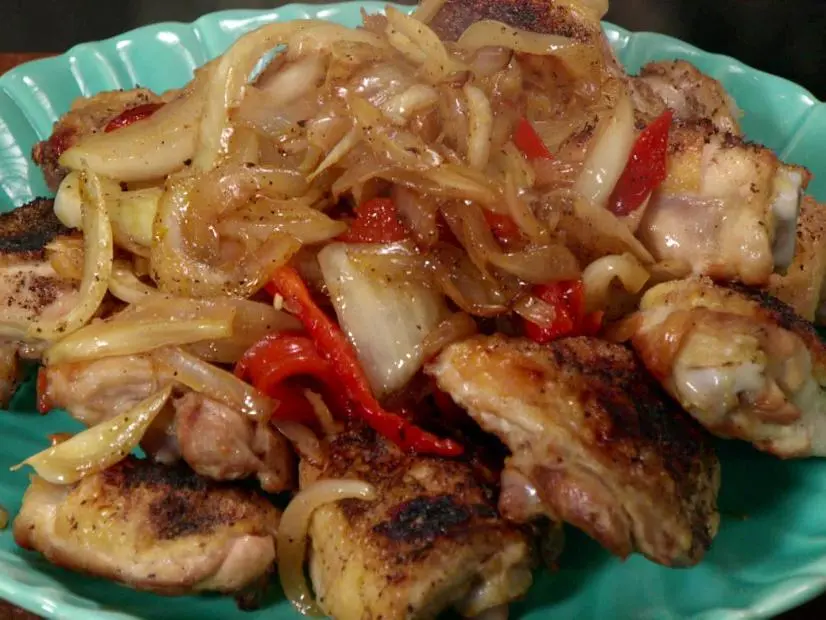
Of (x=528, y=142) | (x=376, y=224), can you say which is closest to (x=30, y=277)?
(x=376, y=224)

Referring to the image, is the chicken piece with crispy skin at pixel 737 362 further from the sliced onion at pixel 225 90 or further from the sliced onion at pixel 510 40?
the sliced onion at pixel 225 90

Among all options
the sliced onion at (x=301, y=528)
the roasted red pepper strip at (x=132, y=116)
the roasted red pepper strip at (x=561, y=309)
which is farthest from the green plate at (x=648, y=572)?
the roasted red pepper strip at (x=132, y=116)

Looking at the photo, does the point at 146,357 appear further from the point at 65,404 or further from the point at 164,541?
the point at 164,541

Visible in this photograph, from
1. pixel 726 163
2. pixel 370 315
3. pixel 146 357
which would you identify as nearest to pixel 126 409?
pixel 146 357

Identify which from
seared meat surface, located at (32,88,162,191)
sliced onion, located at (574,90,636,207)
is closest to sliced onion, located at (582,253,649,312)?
sliced onion, located at (574,90,636,207)

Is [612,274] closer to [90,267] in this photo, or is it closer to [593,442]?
[593,442]
